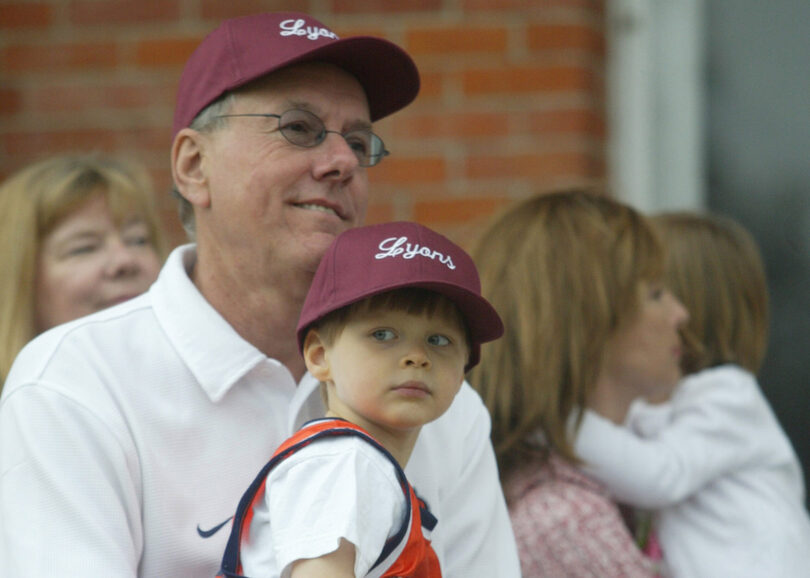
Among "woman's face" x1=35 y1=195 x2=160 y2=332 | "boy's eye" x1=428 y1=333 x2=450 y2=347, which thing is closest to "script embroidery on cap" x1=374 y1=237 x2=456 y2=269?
"boy's eye" x1=428 y1=333 x2=450 y2=347

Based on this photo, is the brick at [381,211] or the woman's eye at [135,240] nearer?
the woman's eye at [135,240]

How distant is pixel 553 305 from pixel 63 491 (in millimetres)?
1432

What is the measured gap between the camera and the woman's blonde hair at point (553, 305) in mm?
3062

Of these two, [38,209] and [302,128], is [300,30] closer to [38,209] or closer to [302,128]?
[302,128]

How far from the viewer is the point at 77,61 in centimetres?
454

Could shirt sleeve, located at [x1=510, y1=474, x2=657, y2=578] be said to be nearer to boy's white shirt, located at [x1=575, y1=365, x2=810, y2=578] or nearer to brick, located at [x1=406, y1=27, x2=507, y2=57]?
boy's white shirt, located at [x1=575, y1=365, x2=810, y2=578]

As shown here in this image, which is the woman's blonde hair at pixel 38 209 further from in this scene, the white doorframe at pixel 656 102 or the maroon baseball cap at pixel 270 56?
the white doorframe at pixel 656 102

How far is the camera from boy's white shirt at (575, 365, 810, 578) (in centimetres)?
312

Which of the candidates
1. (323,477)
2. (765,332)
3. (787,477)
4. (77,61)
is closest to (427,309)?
(323,477)

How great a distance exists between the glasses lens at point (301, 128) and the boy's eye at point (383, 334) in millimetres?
522

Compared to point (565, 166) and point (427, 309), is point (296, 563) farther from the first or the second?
point (565, 166)

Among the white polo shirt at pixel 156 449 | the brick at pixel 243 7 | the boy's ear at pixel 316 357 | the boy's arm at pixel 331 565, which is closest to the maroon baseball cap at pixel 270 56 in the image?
the white polo shirt at pixel 156 449

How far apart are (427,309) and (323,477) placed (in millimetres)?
360

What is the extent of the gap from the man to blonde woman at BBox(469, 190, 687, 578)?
0.40m
